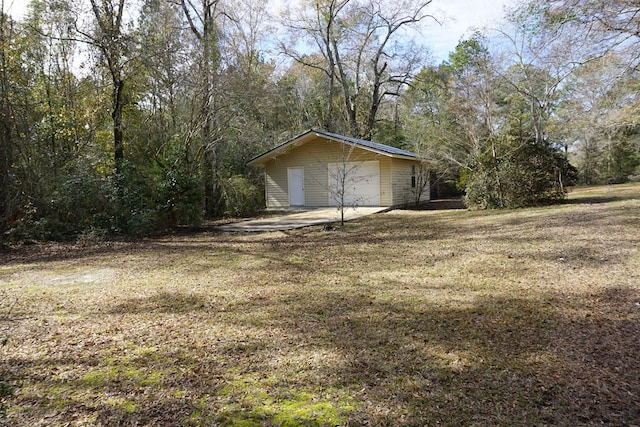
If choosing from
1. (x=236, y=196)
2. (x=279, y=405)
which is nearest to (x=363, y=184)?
(x=236, y=196)

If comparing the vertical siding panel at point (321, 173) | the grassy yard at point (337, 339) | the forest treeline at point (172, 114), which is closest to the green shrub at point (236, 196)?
the forest treeline at point (172, 114)

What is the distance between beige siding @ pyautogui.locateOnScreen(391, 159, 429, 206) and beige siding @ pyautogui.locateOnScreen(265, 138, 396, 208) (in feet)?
1.15

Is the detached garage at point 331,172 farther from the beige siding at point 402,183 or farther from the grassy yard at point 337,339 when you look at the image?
the grassy yard at point 337,339

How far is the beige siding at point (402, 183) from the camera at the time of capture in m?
16.5

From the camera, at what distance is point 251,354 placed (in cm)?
310

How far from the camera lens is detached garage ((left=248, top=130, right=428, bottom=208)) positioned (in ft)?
53.6

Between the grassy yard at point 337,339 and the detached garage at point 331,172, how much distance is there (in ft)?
32.1

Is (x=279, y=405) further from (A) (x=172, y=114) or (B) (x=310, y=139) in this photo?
(B) (x=310, y=139)

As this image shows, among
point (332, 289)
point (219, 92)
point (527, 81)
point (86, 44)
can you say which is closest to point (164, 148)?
point (219, 92)

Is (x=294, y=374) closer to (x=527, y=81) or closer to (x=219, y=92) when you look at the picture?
(x=219, y=92)

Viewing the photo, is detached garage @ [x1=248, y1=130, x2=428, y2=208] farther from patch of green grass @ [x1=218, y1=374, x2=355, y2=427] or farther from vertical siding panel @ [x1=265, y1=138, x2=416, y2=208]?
patch of green grass @ [x1=218, y1=374, x2=355, y2=427]

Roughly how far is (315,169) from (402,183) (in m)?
3.91

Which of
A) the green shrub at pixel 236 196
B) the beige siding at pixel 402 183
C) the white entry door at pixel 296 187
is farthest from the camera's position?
the white entry door at pixel 296 187

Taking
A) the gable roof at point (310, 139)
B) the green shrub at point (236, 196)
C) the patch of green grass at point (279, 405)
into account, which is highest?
the gable roof at point (310, 139)
